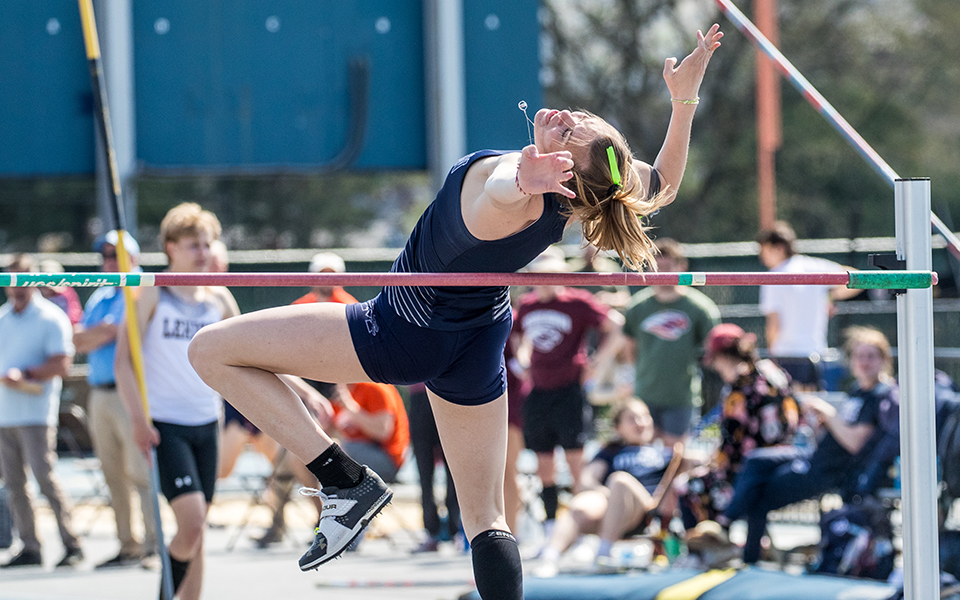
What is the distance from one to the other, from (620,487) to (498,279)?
12.0 feet

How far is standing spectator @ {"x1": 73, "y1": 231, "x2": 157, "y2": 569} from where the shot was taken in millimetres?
6770

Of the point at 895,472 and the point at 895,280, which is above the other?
the point at 895,280

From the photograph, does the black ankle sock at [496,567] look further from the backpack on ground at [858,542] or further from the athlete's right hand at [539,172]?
the backpack on ground at [858,542]

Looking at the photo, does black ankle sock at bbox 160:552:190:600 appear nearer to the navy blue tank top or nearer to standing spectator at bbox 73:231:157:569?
the navy blue tank top

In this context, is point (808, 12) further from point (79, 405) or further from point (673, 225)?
point (79, 405)

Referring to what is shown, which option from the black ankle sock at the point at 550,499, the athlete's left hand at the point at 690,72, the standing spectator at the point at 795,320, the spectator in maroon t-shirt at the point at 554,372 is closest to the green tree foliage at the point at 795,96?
the standing spectator at the point at 795,320

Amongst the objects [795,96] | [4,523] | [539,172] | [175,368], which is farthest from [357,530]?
[795,96]

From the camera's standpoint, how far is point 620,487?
6547 mm

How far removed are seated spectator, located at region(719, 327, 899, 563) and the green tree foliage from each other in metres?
18.3

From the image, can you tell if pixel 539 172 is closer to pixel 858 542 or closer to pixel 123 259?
pixel 123 259

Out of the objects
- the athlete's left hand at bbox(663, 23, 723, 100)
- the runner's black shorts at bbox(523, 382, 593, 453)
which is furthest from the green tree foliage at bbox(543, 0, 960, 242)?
the athlete's left hand at bbox(663, 23, 723, 100)

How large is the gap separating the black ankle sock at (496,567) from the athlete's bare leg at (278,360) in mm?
566

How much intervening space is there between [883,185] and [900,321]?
2381cm

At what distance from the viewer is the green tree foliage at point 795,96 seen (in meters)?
25.4
